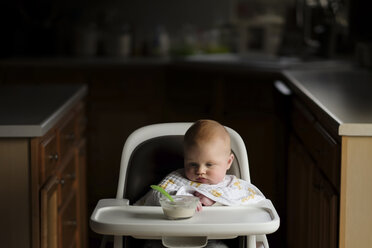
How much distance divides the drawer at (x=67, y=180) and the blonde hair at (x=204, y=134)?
2.39 feet

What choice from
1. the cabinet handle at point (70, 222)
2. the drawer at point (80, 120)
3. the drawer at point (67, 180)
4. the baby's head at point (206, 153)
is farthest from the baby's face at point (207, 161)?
the drawer at point (80, 120)

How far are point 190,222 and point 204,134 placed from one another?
312 mm

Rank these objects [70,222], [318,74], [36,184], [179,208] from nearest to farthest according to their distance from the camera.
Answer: [179,208], [36,184], [70,222], [318,74]

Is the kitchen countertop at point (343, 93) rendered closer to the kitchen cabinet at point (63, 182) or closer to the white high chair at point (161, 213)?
the white high chair at point (161, 213)

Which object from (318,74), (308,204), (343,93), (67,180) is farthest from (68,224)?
(318,74)

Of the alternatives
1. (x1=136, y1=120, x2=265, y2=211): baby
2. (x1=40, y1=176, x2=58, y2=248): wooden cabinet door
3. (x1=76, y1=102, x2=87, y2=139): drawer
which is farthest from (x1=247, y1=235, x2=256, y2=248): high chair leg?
(x1=76, y1=102, x2=87, y2=139): drawer

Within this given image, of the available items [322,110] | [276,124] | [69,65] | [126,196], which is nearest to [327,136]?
[322,110]

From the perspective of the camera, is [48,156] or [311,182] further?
[311,182]

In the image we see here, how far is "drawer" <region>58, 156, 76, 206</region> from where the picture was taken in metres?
2.43

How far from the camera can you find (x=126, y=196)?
2.04 metres

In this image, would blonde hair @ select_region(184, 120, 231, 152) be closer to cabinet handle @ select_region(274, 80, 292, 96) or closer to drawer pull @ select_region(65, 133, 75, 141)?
drawer pull @ select_region(65, 133, 75, 141)

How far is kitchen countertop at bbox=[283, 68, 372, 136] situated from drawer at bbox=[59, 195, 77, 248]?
1002mm

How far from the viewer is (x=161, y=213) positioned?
5.54 ft

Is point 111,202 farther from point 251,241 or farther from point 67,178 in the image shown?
point 67,178
